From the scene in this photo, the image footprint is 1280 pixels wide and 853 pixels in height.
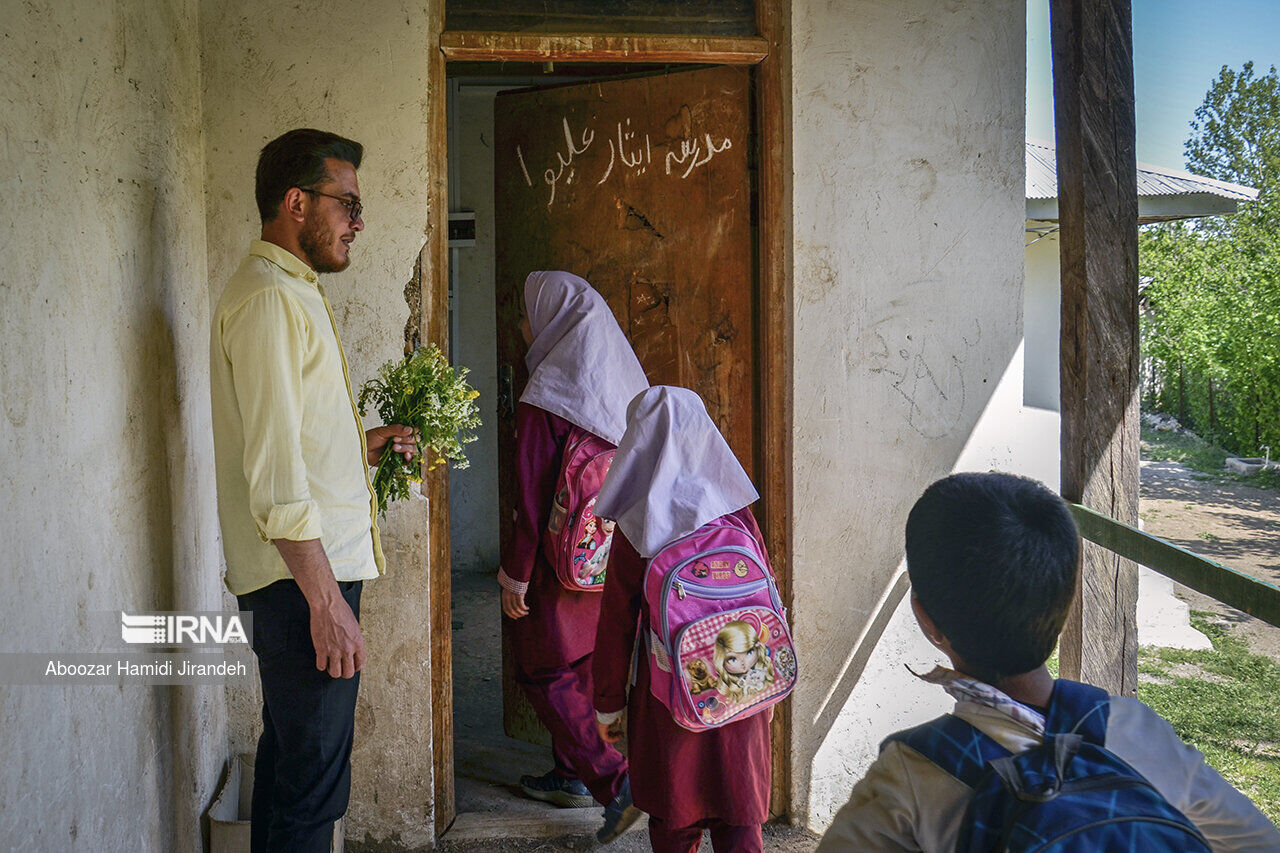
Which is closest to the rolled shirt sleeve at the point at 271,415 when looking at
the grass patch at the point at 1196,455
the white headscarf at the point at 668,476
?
the white headscarf at the point at 668,476

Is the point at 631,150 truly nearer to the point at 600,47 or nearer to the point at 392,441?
the point at 600,47

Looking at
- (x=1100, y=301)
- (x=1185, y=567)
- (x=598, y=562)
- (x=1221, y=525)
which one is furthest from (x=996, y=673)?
(x=1221, y=525)

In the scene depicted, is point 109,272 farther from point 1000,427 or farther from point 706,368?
point 1000,427

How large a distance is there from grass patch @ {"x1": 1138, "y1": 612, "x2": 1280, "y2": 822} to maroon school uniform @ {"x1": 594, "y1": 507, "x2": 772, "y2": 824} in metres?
2.76

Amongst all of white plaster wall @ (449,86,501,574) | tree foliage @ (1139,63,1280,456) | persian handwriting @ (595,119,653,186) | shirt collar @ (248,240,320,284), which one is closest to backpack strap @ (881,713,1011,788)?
shirt collar @ (248,240,320,284)

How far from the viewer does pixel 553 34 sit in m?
3.14

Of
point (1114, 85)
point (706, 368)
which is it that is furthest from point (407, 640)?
point (1114, 85)

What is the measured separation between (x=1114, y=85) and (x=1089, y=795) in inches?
95.6

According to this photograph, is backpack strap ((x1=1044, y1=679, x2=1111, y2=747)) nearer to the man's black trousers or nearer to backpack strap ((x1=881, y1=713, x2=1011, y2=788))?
→ backpack strap ((x1=881, y1=713, x2=1011, y2=788))

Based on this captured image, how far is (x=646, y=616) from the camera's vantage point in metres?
2.30

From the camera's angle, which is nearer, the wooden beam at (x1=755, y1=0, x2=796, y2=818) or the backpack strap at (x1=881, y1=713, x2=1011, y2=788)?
the backpack strap at (x1=881, y1=713, x2=1011, y2=788)

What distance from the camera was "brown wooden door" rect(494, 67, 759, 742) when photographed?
11.5ft

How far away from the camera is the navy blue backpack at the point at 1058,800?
0.98 m

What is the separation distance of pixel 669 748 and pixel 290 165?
1.76 metres
